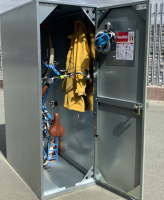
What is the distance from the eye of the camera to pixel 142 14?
Result: 2.71 meters

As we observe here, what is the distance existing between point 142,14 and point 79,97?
1.31 m

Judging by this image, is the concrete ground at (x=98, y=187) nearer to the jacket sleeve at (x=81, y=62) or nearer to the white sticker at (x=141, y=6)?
the jacket sleeve at (x=81, y=62)

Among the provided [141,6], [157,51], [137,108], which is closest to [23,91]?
[137,108]

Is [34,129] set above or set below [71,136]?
above

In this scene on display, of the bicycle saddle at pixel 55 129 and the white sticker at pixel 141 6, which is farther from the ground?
the white sticker at pixel 141 6

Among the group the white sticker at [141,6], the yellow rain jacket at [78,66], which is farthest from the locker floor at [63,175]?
the white sticker at [141,6]

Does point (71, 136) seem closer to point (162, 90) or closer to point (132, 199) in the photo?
point (132, 199)

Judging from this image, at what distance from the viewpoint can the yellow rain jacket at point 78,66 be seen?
3.41m

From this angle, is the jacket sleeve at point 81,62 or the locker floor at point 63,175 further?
the locker floor at point 63,175

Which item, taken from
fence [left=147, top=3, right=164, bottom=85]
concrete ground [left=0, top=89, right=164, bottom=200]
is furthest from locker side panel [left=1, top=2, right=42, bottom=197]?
fence [left=147, top=3, right=164, bottom=85]

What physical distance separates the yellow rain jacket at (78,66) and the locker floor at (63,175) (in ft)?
3.35

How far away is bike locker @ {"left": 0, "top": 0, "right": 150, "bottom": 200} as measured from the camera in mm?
2887

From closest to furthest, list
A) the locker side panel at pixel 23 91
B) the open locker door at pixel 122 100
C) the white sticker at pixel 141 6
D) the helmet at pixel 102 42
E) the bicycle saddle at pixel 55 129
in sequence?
the white sticker at pixel 141 6 < the open locker door at pixel 122 100 < the helmet at pixel 102 42 < the locker side panel at pixel 23 91 < the bicycle saddle at pixel 55 129

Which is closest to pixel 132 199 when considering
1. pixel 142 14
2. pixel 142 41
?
pixel 142 41
